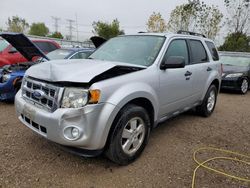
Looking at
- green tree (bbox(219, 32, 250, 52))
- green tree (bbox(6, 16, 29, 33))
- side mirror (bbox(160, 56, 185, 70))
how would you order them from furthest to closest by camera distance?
green tree (bbox(6, 16, 29, 33)) < green tree (bbox(219, 32, 250, 52)) < side mirror (bbox(160, 56, 185, 70))

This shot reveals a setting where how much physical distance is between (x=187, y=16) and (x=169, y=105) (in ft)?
66.0

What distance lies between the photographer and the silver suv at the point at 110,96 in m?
2.75

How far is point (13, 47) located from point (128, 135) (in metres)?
5.30

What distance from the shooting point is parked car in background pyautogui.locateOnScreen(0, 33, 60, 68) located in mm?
5238

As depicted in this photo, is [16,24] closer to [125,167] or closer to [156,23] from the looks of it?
[156,23]

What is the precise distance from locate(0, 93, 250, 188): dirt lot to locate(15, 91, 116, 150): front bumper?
0.45 metres

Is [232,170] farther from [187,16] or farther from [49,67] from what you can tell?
[187,16]

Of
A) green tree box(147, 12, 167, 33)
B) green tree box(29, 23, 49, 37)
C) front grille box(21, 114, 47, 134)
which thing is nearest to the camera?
front grille box(21, 114, 47, 134)

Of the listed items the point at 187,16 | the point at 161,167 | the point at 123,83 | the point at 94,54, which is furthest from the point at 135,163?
the point at 187,16

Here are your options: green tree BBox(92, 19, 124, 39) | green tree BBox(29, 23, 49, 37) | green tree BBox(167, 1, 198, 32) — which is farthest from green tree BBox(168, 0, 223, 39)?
green tree BBox(29, 23, 49, 37)

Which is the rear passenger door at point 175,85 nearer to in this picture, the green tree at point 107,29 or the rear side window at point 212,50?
the rear side window at point 212,50

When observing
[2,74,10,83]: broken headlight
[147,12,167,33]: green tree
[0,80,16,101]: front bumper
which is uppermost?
[147,12,167,33]: green tree

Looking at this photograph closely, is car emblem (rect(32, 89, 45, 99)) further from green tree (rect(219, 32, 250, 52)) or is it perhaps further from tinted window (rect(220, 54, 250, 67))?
green tree (rect(219, 32, 250, 52))

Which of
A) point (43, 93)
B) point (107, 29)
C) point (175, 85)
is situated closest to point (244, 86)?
point (175, 85)
